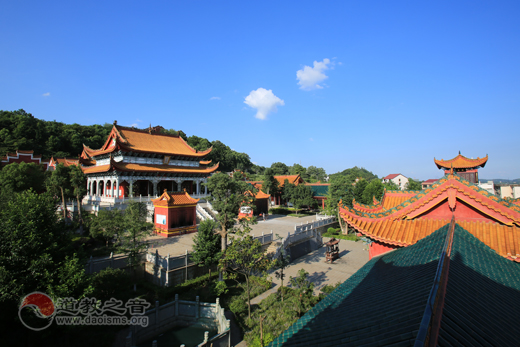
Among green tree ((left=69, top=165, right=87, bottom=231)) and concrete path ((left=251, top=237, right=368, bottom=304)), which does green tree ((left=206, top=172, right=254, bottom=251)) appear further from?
green tree ((left=69, top=165, right=87, bottom=231))

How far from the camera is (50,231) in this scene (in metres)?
7.80

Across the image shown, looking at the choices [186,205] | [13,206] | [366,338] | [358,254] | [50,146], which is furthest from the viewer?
[50,146]

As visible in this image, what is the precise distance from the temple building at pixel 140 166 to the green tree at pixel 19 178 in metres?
5.02

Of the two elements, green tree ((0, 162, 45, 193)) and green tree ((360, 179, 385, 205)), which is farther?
green tree ((360, 179, 385, 205))

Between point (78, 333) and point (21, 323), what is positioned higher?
point (21, 323)

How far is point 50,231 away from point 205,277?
6.99 m

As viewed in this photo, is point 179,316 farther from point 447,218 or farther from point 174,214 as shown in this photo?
point 174,214

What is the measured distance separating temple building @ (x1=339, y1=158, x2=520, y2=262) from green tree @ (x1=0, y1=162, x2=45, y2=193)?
986 inches

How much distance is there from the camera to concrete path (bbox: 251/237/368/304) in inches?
516

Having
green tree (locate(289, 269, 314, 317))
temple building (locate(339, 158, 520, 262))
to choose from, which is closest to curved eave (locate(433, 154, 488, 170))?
green tree (locate(289, 269, 314, 317))

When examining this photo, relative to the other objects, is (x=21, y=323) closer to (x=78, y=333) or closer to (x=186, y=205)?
(x=78, y=333)

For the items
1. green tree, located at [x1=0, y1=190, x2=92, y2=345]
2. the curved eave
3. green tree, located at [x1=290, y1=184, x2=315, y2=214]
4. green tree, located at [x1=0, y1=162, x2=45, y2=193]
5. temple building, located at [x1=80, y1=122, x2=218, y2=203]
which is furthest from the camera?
green tree, located at [x1=290, y1=184, x2=315, y2=214]

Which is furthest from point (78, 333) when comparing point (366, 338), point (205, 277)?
point (366, 338)

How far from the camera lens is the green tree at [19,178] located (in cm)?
2055
